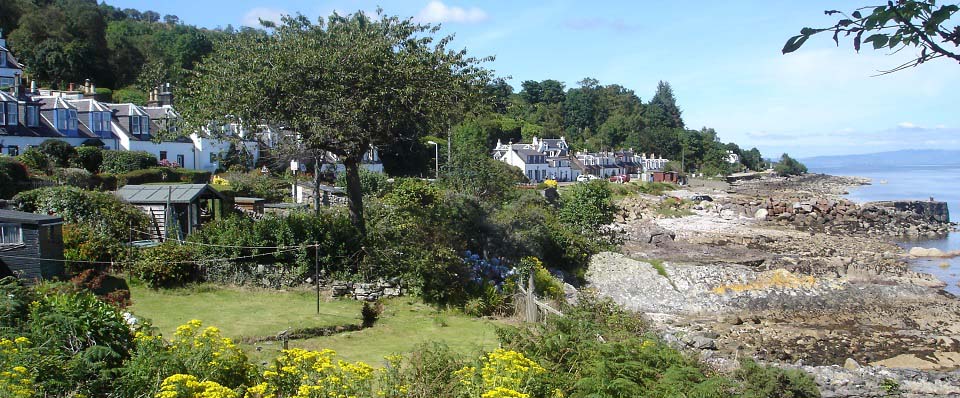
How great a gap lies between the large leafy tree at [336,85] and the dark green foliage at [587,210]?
47.9 ft

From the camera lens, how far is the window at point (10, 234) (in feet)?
50.6

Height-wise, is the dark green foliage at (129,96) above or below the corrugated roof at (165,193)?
above

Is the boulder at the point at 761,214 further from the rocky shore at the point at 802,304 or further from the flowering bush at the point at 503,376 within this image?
the flowering bush at the point at 503,376

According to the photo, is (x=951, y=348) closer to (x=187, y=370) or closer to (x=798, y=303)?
(x=798, y=303)

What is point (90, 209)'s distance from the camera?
20.8 metres

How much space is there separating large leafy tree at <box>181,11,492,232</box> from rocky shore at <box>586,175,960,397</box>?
10.0 meters

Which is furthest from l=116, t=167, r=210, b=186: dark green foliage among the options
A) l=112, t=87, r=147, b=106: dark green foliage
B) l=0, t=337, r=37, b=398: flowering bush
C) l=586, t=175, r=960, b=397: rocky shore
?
l=0, t=337, r=37, b=398: flowering bush

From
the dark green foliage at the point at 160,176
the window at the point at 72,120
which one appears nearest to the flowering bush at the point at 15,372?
the dark green foliage at the point at 160,176

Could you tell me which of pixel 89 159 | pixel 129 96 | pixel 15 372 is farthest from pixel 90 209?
pixel 129 96

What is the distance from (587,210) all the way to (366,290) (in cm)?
1727

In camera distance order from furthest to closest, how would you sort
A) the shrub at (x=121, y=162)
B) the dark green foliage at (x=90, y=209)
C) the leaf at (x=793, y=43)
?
the shrub at (x=121, y=162) < the dark green foliage at (x=90, y=209) < the leaf at (x=793, y=43)

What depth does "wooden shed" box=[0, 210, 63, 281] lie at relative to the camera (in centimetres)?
1534

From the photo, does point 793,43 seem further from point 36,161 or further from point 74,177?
point 36,161

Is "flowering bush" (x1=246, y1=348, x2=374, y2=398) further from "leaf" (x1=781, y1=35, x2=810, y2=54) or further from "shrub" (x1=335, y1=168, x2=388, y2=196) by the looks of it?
"shrub" (x1=335, y1=168, x2=388, y2=196)
